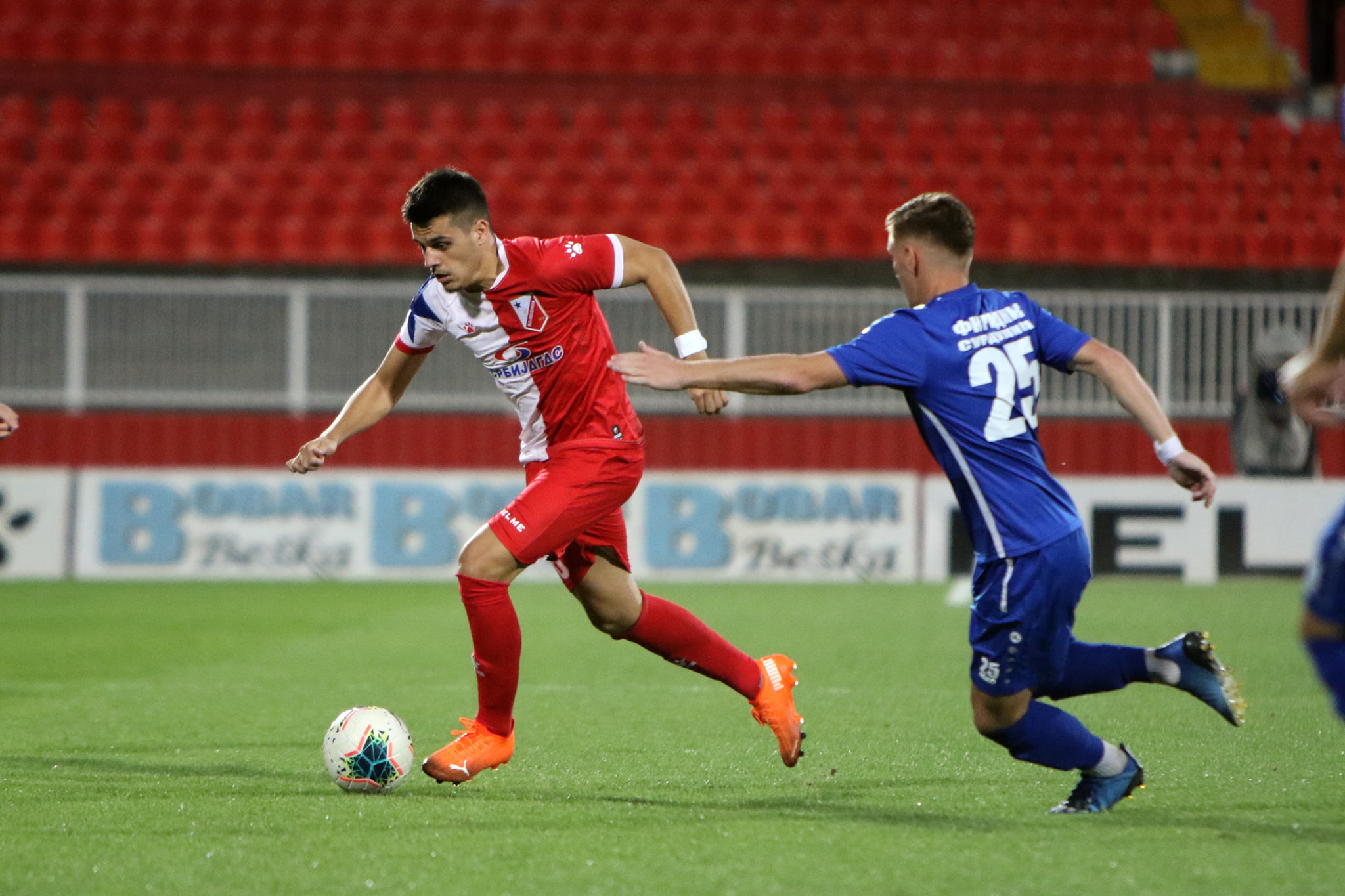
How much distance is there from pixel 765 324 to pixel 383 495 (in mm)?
3464

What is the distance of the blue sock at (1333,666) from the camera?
3.10m

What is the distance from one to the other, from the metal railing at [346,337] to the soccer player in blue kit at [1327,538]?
965 cm

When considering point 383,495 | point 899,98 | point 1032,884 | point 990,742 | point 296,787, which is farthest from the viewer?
point 899,98

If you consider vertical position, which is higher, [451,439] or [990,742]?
[451,439]

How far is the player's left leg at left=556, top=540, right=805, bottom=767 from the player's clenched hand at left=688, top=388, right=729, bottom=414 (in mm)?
622

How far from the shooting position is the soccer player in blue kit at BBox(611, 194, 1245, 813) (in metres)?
3.83

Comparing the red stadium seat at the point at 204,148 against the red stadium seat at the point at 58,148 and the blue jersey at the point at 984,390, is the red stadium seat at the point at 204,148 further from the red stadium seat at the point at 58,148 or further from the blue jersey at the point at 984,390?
the blue jersey at the point at 984,390

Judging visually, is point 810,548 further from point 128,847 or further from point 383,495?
point 128,847

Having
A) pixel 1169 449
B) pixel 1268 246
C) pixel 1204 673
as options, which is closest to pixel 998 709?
pixel 1204 673

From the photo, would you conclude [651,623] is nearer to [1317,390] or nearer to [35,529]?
[1317,390]

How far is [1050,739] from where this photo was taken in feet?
12.8

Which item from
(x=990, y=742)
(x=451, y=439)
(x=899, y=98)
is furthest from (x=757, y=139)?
(x=990, y=742)

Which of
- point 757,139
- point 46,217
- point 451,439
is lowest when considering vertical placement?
point 451,439

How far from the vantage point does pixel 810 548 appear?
12156 mm
